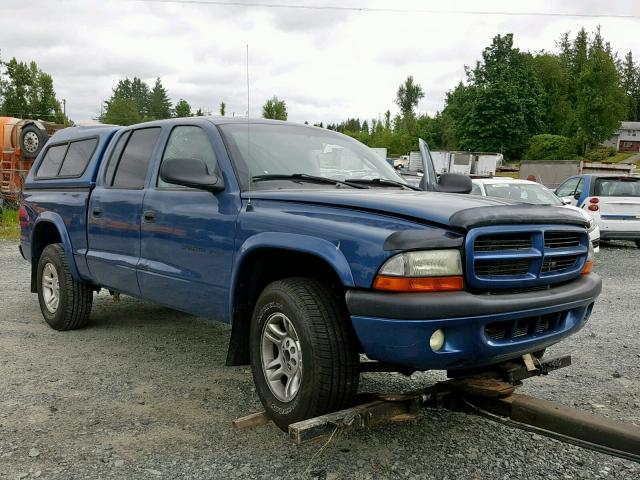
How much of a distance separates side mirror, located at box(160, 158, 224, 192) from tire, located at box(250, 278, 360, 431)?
80cm

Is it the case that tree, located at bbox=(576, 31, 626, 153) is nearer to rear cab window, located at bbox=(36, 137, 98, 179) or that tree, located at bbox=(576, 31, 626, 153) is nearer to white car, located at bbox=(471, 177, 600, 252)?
white car, located at bbox=(471, 177, 600, 252)

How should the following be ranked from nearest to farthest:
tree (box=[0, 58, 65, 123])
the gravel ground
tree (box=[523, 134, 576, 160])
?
the gravel ground → tree (box=[0, 58, 65, 123]) → tree (box=[523, 134, 576, 160])

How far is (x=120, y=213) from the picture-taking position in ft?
16.1

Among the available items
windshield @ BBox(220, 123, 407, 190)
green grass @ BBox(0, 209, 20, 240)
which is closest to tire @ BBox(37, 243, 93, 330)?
windshield @ BBox(220, 123, 407, 190)

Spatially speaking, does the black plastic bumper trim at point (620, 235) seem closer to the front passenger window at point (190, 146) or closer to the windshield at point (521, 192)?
the windshield at point (521, 192)

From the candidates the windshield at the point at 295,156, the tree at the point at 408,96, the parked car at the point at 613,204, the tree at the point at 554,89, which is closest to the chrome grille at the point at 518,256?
the windshield at the point at 295,156

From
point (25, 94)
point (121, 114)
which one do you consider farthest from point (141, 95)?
point (25, 94)

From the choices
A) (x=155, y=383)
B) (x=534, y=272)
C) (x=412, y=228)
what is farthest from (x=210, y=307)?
(x=534, y=272)

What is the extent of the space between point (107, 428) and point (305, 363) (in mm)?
1364

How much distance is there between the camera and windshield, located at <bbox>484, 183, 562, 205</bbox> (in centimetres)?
1148

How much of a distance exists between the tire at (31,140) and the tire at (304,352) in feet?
48.7

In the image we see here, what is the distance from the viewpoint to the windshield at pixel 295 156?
4047 mm

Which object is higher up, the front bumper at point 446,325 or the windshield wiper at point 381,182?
the windshield wiper at point 381,182

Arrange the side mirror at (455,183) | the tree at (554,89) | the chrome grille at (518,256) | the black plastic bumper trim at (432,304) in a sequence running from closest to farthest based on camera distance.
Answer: the black plastic bumper trim at (432,304), the chrome grille at (518,256), the side mirror at (455,183), the tree at (554,89)
